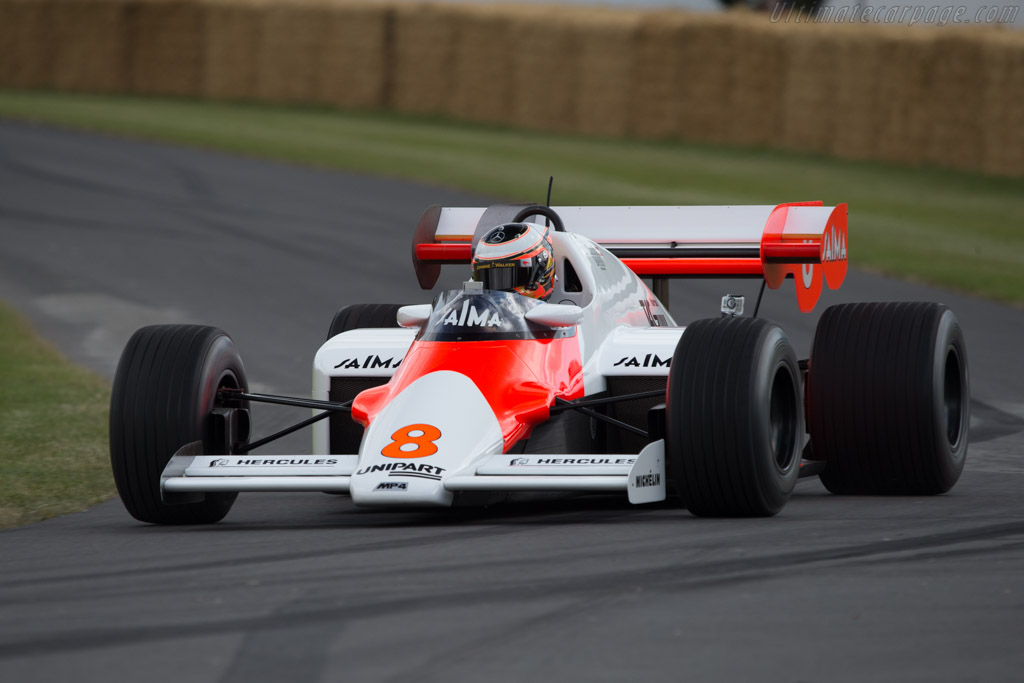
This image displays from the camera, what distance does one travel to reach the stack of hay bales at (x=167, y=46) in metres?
41.4

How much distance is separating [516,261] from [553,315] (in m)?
0.55

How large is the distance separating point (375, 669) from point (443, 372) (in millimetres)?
2940

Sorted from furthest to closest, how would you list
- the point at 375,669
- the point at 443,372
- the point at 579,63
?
the point at 579,63, the point at 443,372, the point at 375,669

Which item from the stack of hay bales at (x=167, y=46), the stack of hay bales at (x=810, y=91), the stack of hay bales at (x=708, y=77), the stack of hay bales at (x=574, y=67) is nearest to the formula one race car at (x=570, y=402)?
the stack of hay bales at (x=574, y=67)

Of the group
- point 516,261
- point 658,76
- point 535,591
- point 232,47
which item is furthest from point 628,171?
point 535,591

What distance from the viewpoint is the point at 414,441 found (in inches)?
286

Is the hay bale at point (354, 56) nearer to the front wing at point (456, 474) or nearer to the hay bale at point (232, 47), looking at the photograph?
the hay bale at point (232, 47)

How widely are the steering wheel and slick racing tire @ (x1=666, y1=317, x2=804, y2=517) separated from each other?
203 cm

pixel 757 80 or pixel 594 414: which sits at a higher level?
pixel 757 80

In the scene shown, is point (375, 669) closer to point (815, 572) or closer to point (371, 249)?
point (815, 572)

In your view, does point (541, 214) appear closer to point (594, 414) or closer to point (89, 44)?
point (594, 414)

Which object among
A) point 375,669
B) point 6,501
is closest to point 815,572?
point 375,669

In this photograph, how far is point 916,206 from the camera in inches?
1067

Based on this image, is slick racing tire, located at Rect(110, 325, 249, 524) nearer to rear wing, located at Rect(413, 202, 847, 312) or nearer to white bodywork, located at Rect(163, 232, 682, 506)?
white bodywork, located at Rect(163, 232, 682, 506)
